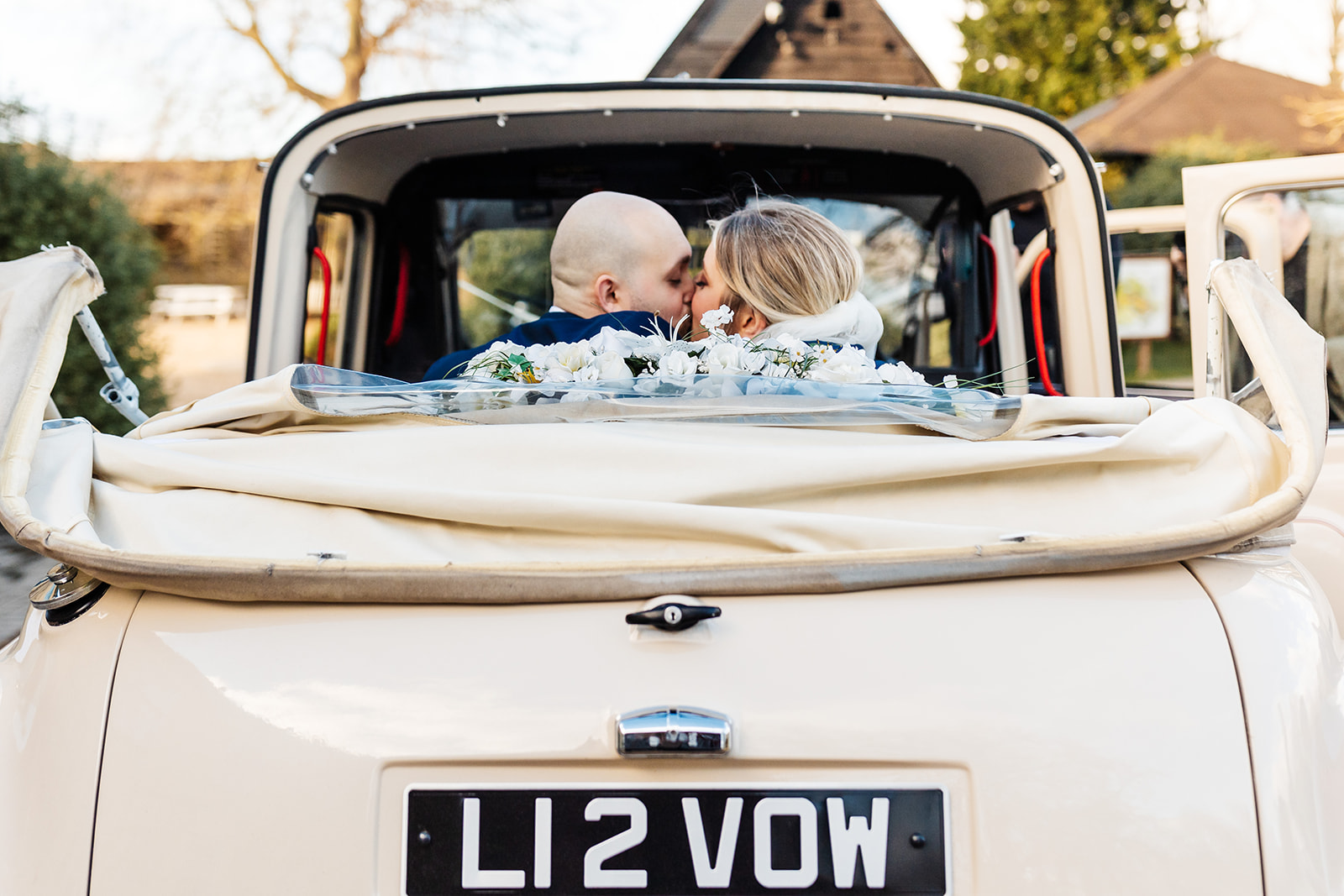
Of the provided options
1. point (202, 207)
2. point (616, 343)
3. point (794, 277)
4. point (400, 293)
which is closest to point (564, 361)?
point (616, 343)

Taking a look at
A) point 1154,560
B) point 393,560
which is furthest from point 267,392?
point 1154,560

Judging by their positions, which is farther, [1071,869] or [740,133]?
[740,133]

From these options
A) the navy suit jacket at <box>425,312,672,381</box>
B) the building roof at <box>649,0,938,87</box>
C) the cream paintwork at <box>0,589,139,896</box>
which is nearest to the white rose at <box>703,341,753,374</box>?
the navy suit jacket at <box>425,312,672,381</box>

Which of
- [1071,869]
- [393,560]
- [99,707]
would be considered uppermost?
[393,560]

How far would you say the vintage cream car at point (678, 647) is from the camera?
1357mm

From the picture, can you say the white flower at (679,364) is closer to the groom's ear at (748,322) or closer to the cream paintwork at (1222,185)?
the groom's ear at (748,322)

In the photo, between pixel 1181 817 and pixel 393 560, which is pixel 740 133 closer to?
pixel 393 560

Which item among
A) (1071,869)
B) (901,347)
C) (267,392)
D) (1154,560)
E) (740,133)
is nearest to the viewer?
(1071,869)

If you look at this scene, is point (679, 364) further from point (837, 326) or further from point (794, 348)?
point (837, 326)

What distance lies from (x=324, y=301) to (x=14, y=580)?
1398mm

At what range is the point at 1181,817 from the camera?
135 centimetres

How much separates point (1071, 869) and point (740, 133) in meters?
2.71

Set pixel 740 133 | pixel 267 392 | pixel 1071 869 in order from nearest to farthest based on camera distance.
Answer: pixel 1071 869
pixel 267 392
pixel 740 133

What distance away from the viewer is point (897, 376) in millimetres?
2107
